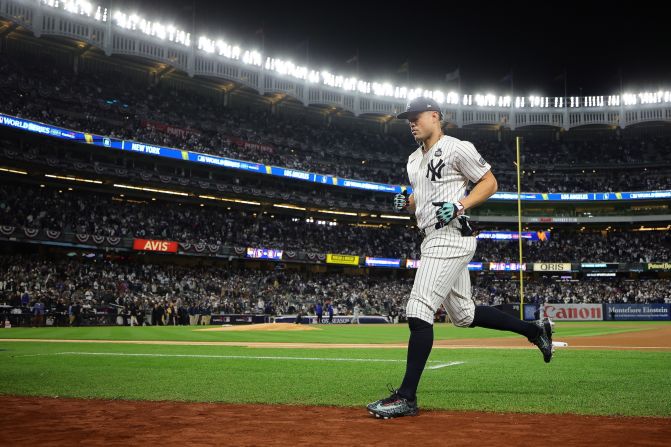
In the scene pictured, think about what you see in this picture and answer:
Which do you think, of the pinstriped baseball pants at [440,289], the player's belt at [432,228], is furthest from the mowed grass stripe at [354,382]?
the player's belt at [432,228]

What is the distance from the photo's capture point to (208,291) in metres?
40.2

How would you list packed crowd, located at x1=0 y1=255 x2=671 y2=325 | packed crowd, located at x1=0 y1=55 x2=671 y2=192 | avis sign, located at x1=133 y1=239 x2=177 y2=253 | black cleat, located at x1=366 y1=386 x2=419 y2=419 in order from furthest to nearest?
packed crowd, located at x1=0 y1=55 x2=671 y2=192 → avis sign, located at x1=133 y1=239 x2=177 y2=253 → packed crowd, located at x1=0 y1=255 x2=671 y2=325 → black cleat, located at x1=366 y1=386 x2=419 y2=419

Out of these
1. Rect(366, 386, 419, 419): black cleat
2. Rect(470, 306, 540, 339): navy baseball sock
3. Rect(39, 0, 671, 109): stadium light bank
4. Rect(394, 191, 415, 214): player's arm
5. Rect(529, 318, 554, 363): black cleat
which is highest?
Rect(39, 0, 671, 109): stadium light bank

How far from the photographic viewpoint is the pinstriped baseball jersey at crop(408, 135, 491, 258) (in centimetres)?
481

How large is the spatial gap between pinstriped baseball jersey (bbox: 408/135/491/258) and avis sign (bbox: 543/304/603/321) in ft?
136

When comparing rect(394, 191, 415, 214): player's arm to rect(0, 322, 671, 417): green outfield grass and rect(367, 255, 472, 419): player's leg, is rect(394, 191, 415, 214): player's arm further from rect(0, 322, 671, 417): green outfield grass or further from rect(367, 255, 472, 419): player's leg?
rect(0, 322, 671, 417): green outfield grass

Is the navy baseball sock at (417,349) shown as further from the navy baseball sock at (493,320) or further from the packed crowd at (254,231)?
the packed crowd at (254,231)

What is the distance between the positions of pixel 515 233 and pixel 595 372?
5561cm

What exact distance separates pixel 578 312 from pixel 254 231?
89.6 ft

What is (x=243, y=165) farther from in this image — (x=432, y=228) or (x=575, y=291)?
(x=432, y=228)

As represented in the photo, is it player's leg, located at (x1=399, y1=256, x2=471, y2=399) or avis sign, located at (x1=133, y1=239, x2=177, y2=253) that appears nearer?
player's leg, located at (x1=399, y1=256, x2=471, y2=399)

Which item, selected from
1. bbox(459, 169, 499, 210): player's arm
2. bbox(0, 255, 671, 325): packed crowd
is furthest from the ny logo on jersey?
bbox(0, 255, 671, 325): packed crowd

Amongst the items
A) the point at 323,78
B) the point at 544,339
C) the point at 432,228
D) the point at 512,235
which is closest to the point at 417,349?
the point at 432,228

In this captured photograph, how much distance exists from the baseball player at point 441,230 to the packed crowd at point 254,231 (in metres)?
35.9
